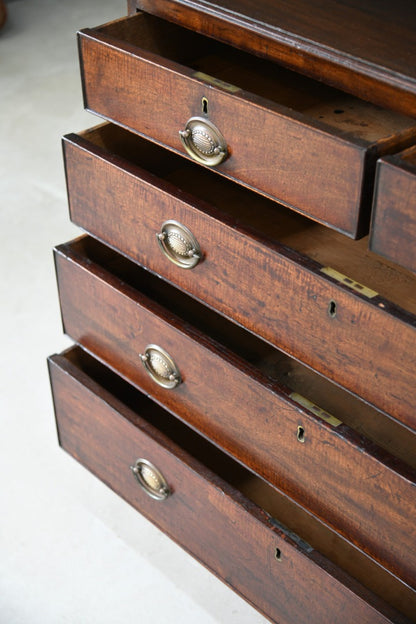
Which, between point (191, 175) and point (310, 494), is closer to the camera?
point (310, 494)

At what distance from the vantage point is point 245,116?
0.93 m

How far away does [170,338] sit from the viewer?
3.83 ft

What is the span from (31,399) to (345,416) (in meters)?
0.71

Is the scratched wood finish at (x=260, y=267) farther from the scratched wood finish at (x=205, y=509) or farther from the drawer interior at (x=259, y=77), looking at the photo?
Answer: the scratched wood finish at (x=205, y=509)

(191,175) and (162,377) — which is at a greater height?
(191,175)

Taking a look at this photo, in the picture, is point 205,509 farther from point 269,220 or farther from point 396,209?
point 396,209

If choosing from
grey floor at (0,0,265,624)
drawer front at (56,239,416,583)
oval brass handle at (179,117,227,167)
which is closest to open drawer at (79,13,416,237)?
oval brass handle at (179,117,227,167)

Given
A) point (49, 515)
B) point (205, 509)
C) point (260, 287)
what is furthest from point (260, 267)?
point (49, 515)

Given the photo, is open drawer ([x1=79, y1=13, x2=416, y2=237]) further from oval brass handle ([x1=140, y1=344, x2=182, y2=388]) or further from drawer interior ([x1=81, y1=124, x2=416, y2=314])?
oval brass handle ([x1=140, y1=344, x2=182, y2=388])

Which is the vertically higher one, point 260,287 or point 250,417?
point 260,287

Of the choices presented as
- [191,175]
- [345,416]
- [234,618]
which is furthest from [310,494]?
[191,175]

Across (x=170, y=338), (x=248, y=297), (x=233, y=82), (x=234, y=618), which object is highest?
(x=233, y=82)

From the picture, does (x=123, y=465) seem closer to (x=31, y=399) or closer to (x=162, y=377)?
(x=162, y=377)

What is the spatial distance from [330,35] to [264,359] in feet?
1.54
